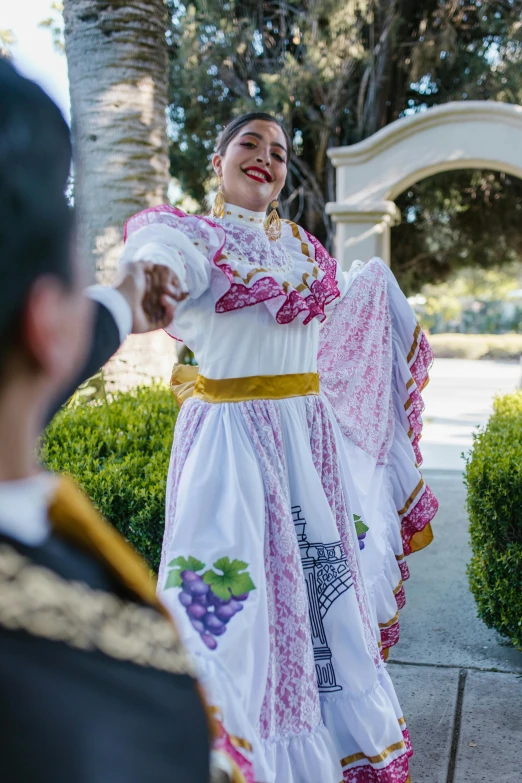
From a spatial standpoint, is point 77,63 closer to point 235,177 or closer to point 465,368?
point 235,177

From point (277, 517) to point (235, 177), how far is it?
2.99 ft

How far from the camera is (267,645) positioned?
5.98 ft

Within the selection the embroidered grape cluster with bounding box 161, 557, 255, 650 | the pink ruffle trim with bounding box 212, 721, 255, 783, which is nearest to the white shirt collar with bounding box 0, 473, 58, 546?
the pink ruffle trim with bounding box 212, 721, 255, 783

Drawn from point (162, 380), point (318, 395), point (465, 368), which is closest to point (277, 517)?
point (318, 395)

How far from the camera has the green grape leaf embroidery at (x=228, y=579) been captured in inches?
69.3

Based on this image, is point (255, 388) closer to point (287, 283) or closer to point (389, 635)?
point (287, 283)

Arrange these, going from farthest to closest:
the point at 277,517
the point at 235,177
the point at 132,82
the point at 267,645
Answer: the point at 132,82
the point at 235,177
the point at 277,517
the point at 267,645

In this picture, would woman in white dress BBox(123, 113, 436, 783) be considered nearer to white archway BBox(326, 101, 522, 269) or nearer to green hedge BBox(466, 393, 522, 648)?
green hedge BBox(466, 393, 522, 648)

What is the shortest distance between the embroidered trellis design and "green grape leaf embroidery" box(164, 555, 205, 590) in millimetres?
358

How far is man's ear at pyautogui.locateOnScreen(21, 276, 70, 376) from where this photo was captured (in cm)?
63

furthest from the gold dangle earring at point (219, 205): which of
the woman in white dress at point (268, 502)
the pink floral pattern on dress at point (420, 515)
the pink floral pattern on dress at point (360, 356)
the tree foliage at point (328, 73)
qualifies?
the tree foliage at point (328, 73)

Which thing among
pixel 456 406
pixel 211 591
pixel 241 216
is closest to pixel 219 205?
pixel 241 216

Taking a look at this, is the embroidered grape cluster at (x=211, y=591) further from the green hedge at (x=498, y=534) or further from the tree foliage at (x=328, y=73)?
the tree foliage at (x=328, y=73)

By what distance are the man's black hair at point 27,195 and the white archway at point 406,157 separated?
598 centimetres
